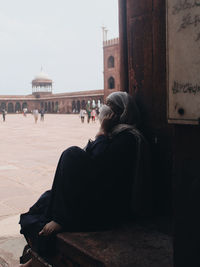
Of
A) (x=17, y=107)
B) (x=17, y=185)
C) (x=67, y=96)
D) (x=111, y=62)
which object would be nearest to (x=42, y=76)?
(x=17, y=107)

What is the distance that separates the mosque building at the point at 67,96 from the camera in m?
37.8

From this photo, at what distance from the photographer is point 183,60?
1044mm

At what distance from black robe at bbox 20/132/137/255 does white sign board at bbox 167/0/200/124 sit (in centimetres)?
63

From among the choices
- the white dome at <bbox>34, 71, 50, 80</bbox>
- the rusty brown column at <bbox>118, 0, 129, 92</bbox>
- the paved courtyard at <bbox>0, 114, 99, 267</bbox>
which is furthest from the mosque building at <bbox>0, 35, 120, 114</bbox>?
the rusty brown column at <bbox>118, 0, 129, 92</bbox>

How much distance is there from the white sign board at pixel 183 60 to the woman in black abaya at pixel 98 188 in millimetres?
627

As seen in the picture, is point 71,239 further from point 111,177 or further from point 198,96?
point 198,96

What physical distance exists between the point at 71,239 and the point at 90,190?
0.25 meters

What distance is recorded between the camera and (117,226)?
1745 mm

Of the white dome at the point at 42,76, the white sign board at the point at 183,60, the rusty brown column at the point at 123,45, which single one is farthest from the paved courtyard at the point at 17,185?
the white dome at the point at 42,76

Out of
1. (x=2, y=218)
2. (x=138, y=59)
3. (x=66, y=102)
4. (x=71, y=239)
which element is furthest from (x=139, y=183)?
(x=66, y=102)

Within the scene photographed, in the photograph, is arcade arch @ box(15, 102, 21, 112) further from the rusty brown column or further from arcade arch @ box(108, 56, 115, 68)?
the rusty brown column

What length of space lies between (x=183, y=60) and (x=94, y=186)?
0.87 metres

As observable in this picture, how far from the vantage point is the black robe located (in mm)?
1672

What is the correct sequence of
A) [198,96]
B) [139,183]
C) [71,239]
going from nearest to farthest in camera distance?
1. [198,96]
2. [71,239]
3. [139,183]
